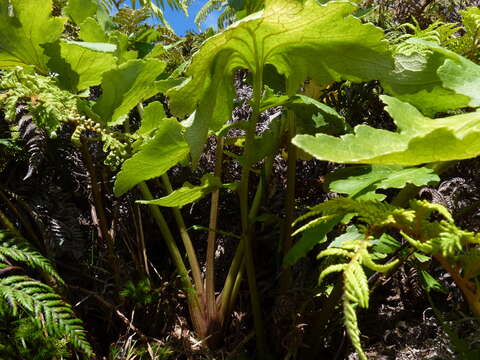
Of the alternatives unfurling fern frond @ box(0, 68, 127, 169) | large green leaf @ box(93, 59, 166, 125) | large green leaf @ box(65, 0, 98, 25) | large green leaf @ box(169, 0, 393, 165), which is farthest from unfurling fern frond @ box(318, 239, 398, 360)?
large green leaf @ box(65, 0, 98, 25)

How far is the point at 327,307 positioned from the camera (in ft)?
2.25

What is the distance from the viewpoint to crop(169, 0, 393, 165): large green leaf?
1.78ft

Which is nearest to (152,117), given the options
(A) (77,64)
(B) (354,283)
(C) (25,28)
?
(A) (77,64)

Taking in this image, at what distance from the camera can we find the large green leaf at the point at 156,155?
0.67 meters

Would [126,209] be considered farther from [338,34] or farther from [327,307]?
[338,34]

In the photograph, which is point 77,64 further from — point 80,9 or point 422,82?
point 422,82

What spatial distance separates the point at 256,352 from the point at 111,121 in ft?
1.82

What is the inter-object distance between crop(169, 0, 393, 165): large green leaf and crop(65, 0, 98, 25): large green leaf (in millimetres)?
436

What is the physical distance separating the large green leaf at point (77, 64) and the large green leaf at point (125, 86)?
0.04 metres

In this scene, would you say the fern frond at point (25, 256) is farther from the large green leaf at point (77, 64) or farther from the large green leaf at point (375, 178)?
the large green leaf at point (375, 178)

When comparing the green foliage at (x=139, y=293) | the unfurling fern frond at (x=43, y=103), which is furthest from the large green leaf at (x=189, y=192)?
the green foliage at (x=139, y=293)

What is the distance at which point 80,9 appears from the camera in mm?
934

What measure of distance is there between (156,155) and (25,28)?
0.38m

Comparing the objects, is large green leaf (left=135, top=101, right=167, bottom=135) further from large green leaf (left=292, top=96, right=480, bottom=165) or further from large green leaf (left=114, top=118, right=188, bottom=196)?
large green leaf (left=292, top=96, right=480, bottom=165)
